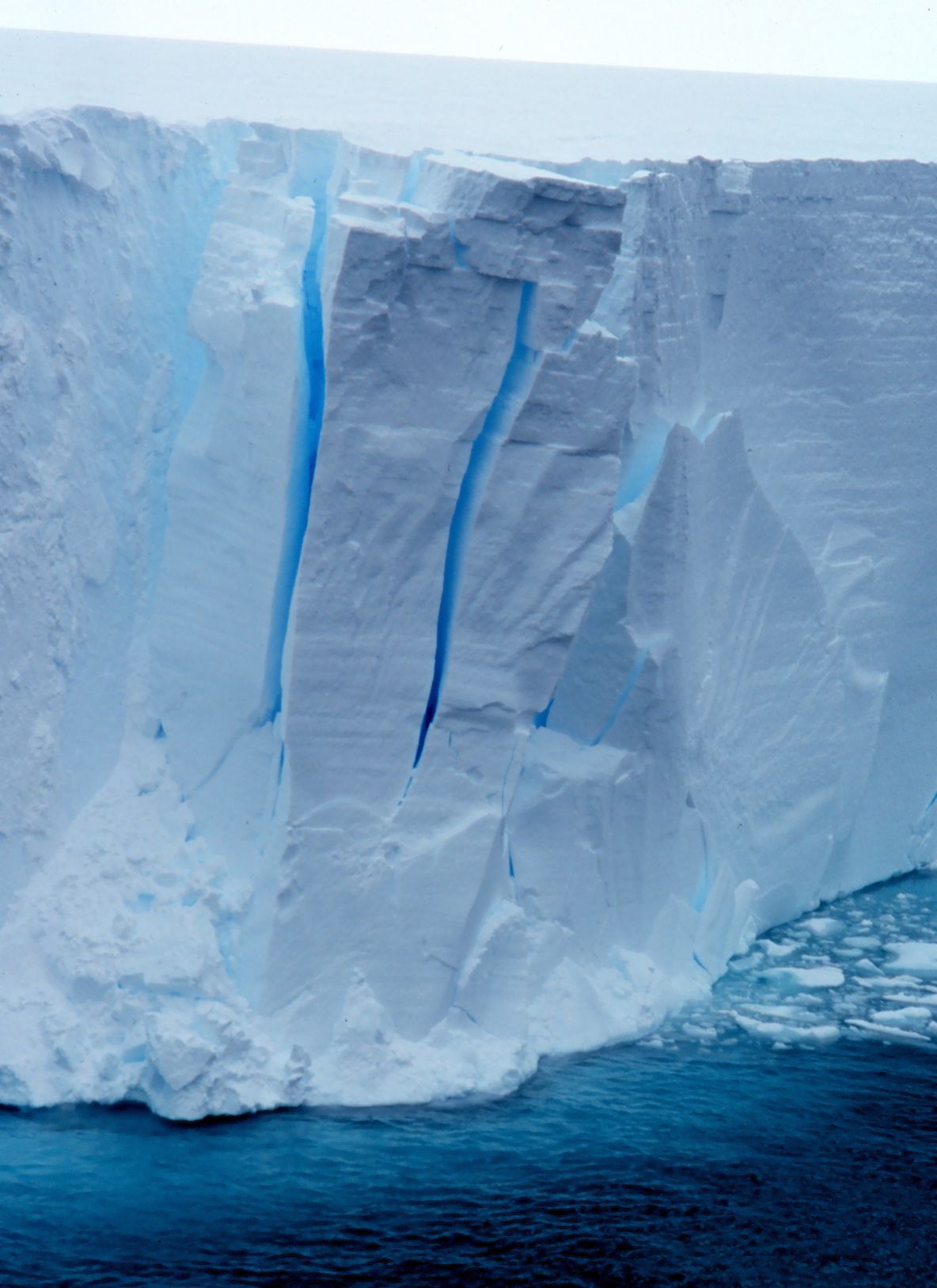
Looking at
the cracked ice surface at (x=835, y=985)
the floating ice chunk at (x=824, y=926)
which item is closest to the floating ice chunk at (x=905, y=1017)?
the cracked ice surface at (x=835, y=985)

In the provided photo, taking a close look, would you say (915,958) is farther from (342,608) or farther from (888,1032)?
(342,608)

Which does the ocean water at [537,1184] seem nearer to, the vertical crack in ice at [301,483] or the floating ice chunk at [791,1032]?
the floating ice chunk at [791,1032]

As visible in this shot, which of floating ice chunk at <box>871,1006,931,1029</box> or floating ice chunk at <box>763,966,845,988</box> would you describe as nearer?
floating ice chunk at <box>871,1006,931,1029</box>

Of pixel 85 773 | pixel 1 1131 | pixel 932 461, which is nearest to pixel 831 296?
pixel 932 461

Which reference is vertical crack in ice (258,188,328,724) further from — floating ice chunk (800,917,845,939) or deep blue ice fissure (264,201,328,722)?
floating ice chunk (800,917,845,939)

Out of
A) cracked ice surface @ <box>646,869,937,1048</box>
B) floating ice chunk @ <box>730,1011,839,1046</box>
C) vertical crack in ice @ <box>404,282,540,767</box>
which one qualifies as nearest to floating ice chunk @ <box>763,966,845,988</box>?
cracked ice surface @ <box>646,869,937,1048</box>

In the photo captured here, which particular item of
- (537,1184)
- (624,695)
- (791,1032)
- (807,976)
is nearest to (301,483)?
(624,695)
